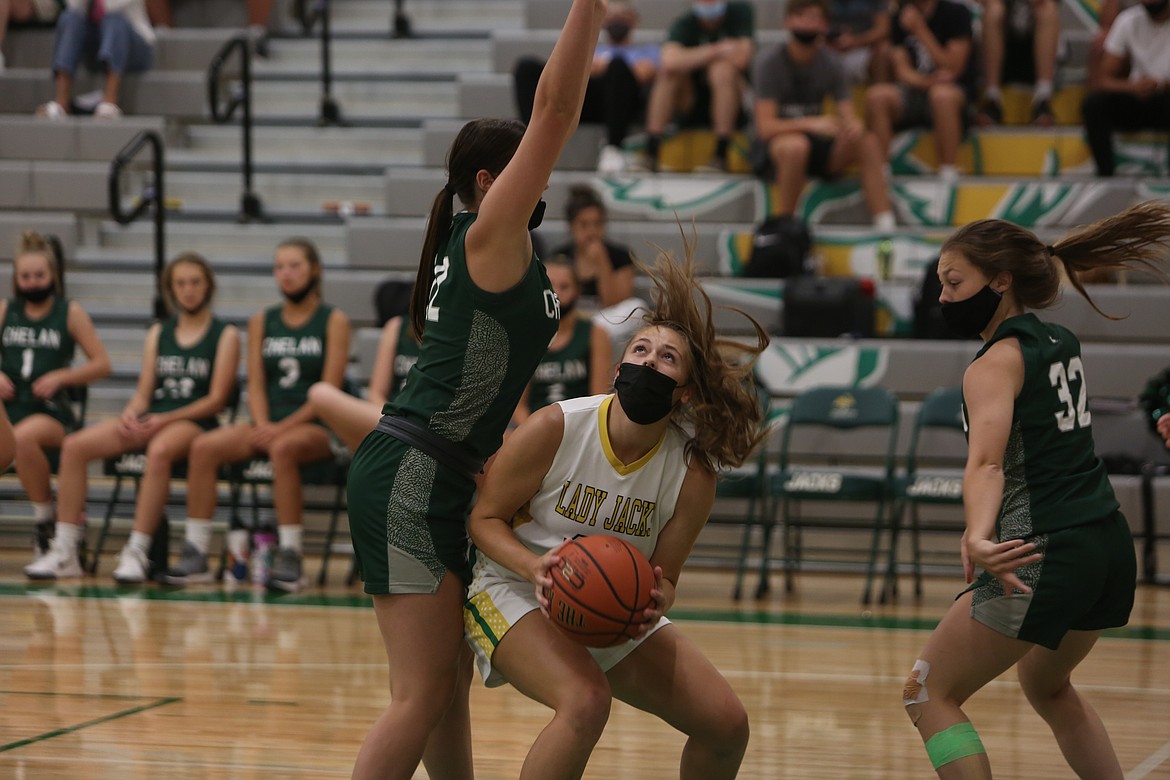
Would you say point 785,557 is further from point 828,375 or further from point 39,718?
point 39,718

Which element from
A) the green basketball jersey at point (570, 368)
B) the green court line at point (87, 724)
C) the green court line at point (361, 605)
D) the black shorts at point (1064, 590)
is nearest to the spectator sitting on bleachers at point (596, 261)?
the green basketball jersey at point (570, 368)

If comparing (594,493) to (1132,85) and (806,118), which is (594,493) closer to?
(806,118)

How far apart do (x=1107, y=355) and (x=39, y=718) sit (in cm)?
605

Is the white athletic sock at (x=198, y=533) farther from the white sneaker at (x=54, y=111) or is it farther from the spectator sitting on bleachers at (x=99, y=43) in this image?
the white sneaker at (x=54, y=111)

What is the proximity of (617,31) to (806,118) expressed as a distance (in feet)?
4.76

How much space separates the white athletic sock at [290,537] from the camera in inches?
277

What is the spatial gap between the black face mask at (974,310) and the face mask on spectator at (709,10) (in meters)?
6.34

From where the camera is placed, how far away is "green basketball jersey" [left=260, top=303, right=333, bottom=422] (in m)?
7.27

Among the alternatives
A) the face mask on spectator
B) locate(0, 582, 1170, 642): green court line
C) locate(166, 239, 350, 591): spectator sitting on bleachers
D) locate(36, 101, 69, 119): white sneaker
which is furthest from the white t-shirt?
locate(36, 101, 69, 119): white sneaker

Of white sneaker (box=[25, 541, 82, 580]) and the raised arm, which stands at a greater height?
the raised arm

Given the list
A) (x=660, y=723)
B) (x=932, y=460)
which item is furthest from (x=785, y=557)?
(x=660, y=723)

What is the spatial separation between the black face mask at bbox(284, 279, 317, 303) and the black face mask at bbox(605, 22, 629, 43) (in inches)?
126

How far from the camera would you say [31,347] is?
25.0 feet

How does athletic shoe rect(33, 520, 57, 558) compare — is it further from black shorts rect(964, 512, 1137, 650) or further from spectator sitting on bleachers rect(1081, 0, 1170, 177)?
spectator sitting on bleachers rect(1081, 0, 1170, 177)
